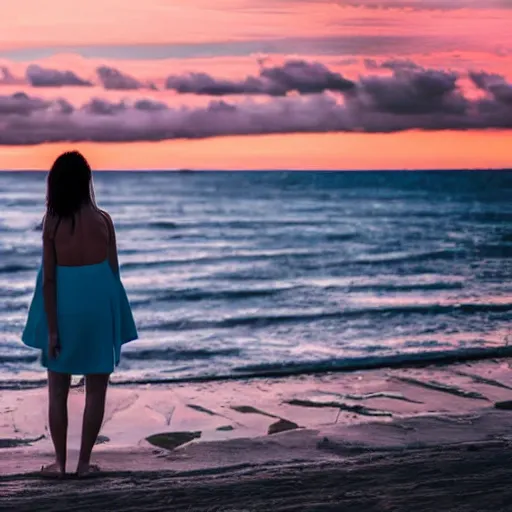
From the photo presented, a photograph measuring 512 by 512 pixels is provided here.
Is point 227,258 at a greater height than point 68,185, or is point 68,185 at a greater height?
point 68,185

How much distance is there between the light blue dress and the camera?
473 cm

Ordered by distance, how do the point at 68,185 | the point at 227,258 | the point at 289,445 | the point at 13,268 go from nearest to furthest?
1. the point at 68,185
2. the point at 289,445
3. the point at 13,268
4. the point at 227,258

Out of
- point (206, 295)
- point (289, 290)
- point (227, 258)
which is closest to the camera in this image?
point (206, 295)

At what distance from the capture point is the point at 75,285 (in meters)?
4.73

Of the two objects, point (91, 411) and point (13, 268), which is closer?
point (91, 411)

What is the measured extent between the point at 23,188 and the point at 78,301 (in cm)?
8707

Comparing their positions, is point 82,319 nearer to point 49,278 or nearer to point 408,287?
point 49,278

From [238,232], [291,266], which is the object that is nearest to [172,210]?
[238,232]

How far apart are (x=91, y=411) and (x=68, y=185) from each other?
1214 mm

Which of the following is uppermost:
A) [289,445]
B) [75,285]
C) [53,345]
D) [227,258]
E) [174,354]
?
[75,285]

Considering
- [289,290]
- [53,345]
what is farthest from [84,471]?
[289,290]

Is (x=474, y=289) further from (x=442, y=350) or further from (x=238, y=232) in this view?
(x=238, y=232)

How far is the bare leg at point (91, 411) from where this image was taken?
4.93 meters

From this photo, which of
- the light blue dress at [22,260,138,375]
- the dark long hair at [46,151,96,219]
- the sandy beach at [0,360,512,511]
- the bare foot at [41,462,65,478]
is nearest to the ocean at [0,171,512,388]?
the sandy beach at [0,360,512,511]
